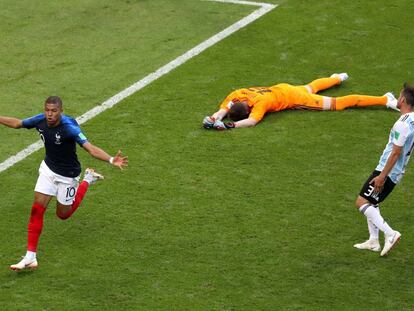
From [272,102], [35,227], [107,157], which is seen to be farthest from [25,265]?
[272,102]

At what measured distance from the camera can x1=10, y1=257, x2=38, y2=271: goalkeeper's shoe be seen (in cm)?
1163

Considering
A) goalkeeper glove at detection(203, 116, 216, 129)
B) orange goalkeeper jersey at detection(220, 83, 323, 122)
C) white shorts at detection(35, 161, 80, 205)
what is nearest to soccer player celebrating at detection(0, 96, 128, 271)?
white shorts at detection(35, 161, 80, 205)

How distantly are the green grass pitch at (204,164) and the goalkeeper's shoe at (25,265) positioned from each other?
11 cm

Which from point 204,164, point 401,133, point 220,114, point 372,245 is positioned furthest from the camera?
point 220,114

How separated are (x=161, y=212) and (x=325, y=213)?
6.55 ft

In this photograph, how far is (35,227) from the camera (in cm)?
1177

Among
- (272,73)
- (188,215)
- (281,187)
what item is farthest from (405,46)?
(188,215)

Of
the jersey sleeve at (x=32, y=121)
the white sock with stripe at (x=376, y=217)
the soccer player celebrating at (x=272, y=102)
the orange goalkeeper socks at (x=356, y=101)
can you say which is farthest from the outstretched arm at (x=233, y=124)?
the jersey sleeve at (x=32, y=121)

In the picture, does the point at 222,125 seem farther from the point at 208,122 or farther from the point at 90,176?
the point at 90,176

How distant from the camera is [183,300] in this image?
11.2 metres

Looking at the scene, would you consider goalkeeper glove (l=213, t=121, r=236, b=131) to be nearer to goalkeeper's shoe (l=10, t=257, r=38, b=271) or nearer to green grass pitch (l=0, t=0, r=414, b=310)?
green grass pitch (l=0, t=0, r=414, b=310)

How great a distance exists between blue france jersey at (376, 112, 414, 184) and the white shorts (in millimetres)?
3468

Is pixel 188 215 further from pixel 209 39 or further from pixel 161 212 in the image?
pixel 209 39

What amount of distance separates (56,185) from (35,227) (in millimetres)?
599
